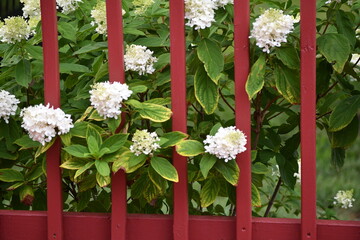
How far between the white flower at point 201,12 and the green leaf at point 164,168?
428mm

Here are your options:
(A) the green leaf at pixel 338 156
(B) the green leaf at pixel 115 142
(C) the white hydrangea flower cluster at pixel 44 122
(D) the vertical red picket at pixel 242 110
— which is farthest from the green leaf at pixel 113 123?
(A) the green leaf at pixel 338 156

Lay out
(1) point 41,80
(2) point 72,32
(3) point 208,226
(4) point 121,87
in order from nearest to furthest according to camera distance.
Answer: (4) point 121,87, (3) point 208,226, (2) point 72,32, (1) point 41,80

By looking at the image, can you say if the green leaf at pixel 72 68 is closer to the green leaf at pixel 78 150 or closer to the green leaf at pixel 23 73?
the green leaf at pixel 23 73

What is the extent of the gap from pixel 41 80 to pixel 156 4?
57 cm

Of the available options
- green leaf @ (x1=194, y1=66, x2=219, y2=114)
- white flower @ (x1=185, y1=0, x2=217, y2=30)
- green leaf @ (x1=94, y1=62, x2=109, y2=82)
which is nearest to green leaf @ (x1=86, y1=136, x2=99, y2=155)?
green leaf @ (x1=94, y1=62, x2=109, y2=82)

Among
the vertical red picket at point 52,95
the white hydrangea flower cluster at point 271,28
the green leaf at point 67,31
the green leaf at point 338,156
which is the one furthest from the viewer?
the green leaf at point 338,156

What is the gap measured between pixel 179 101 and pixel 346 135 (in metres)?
0.64

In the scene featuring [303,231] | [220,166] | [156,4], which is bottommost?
[303,231]

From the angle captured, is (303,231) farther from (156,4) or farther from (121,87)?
(156,4)

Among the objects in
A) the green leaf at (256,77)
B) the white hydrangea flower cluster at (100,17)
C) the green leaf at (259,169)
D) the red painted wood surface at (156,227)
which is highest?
the white hydrangea flower cluster at (100,17)

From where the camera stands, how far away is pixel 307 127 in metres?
2.14

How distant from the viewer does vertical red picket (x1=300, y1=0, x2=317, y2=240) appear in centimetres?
210

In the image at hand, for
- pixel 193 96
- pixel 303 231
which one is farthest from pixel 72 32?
pixel 303 231

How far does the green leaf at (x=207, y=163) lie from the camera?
2062 mm
